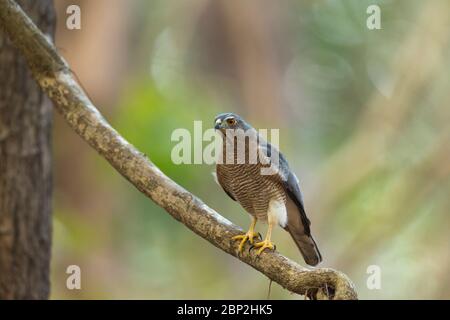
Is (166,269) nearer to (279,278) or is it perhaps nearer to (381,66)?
(381,66)

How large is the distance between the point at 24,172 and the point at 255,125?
384 cm

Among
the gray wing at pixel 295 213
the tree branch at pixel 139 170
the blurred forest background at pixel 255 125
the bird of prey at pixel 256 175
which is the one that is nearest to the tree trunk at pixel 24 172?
the tree branch at pixel 139 170

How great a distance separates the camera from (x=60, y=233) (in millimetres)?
6453

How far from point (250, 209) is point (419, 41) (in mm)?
4315

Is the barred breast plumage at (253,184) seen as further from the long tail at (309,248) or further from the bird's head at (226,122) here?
the long tail at (309,248)

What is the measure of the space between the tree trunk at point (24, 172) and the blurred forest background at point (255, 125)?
1536mm

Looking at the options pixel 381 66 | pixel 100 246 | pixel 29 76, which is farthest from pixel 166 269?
pixel 29 76

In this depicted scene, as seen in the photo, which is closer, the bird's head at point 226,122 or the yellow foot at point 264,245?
the yellow foot at point 264,245

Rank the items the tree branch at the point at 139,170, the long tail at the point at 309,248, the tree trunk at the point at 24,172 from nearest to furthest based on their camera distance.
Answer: the tree branch at the point at 139,170, the long tail at the point at 309,248, the tree trunk at the point at 24,172

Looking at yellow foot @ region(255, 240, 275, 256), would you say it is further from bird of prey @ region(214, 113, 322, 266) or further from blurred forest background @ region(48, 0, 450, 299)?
blurred forest background @ region(48, 0, 450, 299)

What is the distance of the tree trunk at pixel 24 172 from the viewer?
4398 mm

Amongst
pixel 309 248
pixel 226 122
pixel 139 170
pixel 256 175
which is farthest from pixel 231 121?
pixel 309 248

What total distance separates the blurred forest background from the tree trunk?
1.54 metres

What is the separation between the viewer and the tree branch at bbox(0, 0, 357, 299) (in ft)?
9.45
